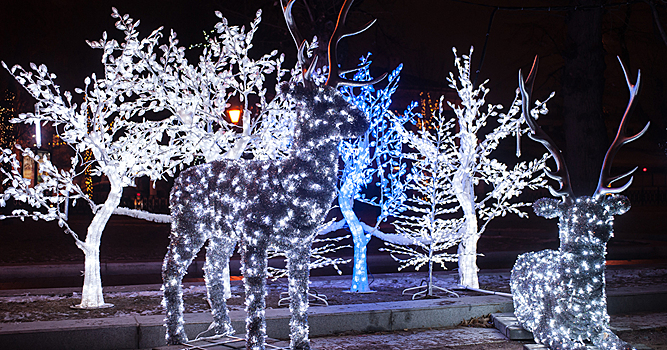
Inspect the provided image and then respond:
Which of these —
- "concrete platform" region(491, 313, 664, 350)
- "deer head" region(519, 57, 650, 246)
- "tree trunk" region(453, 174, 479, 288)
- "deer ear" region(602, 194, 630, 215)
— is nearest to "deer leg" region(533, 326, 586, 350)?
"concrete platform" region(491, 313, 664, 350)

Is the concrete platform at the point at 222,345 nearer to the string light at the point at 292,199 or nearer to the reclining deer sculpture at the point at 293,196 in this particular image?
the reclining deer sculpture at the point at 293,196

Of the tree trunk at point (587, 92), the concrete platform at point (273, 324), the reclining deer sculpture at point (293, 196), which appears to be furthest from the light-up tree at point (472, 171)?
the reclining deer sculpture at point (293, 196)

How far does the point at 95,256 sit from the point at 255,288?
347cm

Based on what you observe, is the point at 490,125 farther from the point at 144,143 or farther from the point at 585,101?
the point at 144,143

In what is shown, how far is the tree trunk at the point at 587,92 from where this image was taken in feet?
33.4

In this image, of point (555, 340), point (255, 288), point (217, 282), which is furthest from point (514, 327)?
point (217, 282)

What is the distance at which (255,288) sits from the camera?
15.4ft

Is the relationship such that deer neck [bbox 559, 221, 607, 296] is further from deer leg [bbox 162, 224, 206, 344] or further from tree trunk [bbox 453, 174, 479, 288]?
deer leg [bbox 162, 224, 206, 344]

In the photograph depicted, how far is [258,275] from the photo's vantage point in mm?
4738

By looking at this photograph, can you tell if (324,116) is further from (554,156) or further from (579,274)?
(579,274)

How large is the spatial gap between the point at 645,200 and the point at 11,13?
Answer: 40.7 meters

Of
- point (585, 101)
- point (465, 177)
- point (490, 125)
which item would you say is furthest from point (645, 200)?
point (465, 177)

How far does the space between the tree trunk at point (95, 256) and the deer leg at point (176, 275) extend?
2036 mm

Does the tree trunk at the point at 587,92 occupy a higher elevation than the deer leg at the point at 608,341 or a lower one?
higher
